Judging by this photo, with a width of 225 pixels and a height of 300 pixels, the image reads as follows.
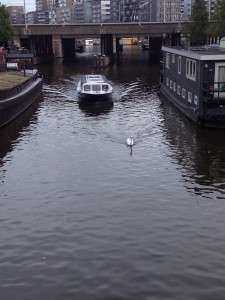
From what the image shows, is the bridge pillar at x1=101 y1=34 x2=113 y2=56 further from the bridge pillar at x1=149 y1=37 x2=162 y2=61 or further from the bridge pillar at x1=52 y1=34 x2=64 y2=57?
the bridge pillar at x1=149 y1=37 x2=162 y2=61

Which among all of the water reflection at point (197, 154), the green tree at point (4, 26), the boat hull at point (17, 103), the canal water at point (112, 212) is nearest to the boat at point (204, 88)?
the water reflection at point (197, 154)

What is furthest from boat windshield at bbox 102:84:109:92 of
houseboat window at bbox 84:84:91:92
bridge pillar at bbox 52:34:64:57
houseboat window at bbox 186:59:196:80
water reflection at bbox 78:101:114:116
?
bridge pillar at bbox 52:34:64:57

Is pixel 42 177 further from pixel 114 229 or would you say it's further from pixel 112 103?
pixel 112 103

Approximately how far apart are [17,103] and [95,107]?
32.1 ft

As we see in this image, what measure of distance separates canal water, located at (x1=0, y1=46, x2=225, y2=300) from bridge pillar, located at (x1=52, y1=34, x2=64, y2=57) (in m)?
88.8

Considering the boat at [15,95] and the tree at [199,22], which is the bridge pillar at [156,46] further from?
the boat at [15,95]

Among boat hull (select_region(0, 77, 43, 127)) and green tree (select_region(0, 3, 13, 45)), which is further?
green tree (select_region(0, 3, 13, 45))

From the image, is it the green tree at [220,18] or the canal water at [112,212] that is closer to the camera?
the canal water at [112,212]

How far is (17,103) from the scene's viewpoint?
4184cm

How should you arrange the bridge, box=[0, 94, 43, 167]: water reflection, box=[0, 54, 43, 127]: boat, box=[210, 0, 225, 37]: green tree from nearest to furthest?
1. box=[0, 94, 43, 167]: water reflection
2. box=[0, 54, 43, 127]: boat
3. box=[210, 0, 225, 37]: green tree
4. the bridge

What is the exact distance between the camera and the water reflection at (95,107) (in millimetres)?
44425

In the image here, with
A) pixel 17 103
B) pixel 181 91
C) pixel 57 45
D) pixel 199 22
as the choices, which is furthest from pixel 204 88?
pixel 57 45

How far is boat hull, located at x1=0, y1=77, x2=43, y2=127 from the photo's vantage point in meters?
37.1

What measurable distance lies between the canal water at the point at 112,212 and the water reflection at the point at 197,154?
0.08 m
